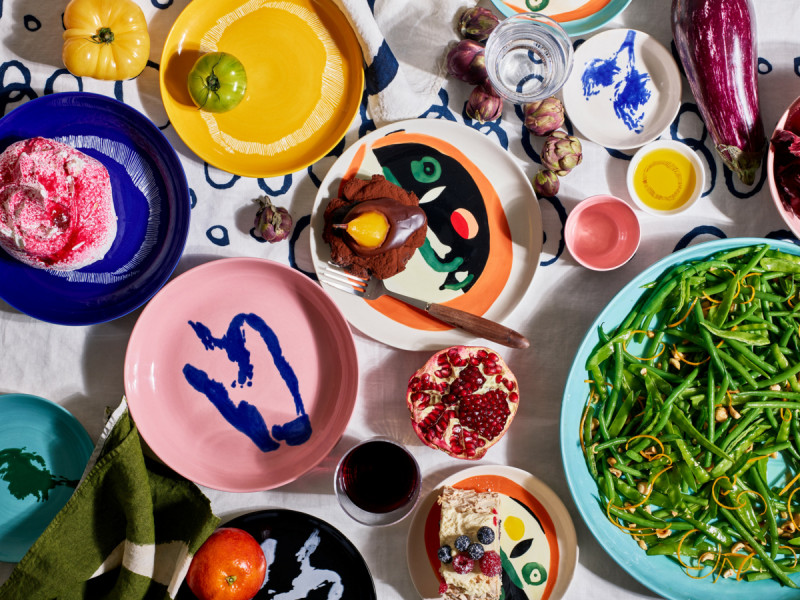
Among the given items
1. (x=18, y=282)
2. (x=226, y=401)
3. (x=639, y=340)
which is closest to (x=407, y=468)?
(x=226, y=401)

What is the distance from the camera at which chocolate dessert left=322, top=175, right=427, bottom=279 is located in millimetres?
1306

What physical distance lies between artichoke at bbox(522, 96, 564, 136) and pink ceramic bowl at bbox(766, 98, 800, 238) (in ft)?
1.55

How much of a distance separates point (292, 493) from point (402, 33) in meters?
1.14

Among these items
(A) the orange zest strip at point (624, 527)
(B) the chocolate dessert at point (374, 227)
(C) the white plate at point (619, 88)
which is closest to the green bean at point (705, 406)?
(A) the orange zest strip at point (624, 527)

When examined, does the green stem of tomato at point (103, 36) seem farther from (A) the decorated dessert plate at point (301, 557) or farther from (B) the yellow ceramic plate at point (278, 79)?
(A) the decorated dessert plate at point (301, 557)

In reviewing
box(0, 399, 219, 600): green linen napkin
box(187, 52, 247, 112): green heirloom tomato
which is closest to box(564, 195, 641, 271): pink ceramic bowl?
box(187, 52, 247, 112): green heirloom tomato

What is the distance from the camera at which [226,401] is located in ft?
4.70

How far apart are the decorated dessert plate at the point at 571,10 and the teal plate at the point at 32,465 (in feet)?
4.61

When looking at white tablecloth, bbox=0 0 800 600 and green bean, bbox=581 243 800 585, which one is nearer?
green bean, bbox=581 243 800 585

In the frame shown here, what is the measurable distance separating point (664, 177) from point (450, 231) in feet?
1.73

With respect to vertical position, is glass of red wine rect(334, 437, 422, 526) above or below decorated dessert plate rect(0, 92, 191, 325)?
below

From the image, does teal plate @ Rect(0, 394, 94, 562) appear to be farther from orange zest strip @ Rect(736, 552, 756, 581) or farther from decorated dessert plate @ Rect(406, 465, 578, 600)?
orange zest strip @ Rect(736, 552, 756, 581)

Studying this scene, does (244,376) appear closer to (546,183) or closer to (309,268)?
(309,268)

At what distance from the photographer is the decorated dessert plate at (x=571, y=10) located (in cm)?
140
